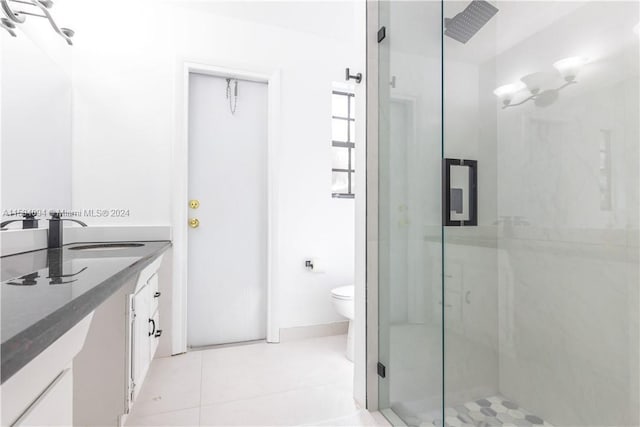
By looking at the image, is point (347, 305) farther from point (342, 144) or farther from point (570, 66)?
point (570, 66)

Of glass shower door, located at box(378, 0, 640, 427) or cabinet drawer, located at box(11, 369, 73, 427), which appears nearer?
cabinet drawer, located at box(11, 369, 73, 427)

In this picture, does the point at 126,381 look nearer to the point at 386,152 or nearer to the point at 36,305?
the point at 36,305

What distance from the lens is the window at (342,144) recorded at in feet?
9.03

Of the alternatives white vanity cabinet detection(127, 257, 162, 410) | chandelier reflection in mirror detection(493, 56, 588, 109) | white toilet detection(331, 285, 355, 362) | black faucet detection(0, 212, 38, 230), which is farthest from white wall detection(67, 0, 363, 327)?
chandelier reflection in mirror detection(493, 56, 588, 109)

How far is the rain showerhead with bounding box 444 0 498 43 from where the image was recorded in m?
1.37

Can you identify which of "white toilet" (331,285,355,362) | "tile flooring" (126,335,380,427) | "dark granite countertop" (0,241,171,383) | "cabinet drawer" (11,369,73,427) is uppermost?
"dark granite countertop" (0,241,171,383)

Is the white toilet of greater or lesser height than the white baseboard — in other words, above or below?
above

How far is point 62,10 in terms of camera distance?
1.95 meters

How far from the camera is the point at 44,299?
55 cm

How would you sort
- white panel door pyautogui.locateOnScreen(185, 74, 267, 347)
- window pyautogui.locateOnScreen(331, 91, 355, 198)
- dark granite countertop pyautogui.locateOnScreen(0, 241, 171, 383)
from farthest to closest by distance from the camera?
window pyautogui.locateOnScreen(331, 91, 355, 198) → white panel door pyautogui.locateOnScreen(185, 74, 267, 347) → dark granite countertop pyautogui.locateOnScreen(0, 241, 171, 383)

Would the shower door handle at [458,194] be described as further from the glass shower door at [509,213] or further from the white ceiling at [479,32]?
the white ceiling at [479,32]

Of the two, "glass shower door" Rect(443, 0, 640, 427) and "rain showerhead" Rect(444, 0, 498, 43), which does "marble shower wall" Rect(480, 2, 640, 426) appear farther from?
"rain showerhead" Rect(444, 0, 498, 43)

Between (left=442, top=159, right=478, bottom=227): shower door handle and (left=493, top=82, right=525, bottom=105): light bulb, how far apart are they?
35 cm

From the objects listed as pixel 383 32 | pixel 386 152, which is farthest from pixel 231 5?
pixel 386 152
